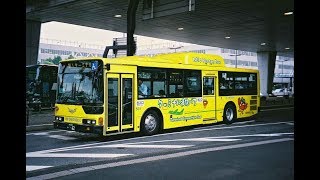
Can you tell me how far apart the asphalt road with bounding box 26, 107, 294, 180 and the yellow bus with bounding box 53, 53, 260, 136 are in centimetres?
57

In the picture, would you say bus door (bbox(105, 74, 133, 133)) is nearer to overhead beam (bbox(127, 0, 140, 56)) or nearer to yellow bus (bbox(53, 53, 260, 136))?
yellow bus (bbox(53, 53, 260, 136))

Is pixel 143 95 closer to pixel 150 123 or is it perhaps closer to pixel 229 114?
pixel 150 123

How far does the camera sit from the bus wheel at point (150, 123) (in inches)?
A: 500

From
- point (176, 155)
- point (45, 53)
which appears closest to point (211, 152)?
point (176, 155)

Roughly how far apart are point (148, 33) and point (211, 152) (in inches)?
895

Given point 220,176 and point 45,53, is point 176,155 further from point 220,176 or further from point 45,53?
point 45,53

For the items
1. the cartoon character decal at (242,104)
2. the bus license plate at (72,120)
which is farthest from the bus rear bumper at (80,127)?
the cartoon character decal at (242,104)

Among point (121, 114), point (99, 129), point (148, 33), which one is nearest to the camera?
point (99, 129)

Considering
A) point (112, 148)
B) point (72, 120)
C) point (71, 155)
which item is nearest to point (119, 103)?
point (72, 120)

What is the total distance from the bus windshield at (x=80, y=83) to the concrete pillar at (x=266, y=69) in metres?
37.4

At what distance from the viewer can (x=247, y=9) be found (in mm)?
21312

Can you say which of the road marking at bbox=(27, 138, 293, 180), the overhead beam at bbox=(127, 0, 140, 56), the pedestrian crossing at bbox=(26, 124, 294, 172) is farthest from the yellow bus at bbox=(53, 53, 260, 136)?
the overhead beam at bbox=(127, 0, 140, 56)

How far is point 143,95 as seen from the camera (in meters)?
12.7

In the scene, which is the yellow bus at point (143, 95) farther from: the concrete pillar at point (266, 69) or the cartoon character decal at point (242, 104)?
the concrete pillar at point (266, 69)
